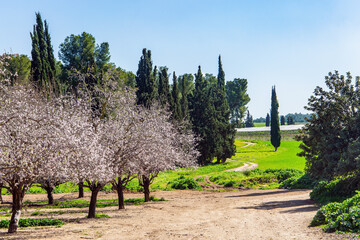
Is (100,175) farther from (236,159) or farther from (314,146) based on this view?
(236,159)

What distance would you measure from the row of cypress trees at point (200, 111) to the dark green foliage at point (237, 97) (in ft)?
192

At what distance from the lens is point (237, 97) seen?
132125 millimetres

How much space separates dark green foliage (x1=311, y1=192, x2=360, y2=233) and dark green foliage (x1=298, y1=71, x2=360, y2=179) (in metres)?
7.93

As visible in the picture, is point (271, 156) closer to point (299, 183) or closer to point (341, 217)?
point (299, 183)

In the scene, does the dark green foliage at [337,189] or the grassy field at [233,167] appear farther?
the grassy field at [233,167]

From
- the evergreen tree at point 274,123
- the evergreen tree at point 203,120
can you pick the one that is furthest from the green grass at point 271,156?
the evergreen tree at point 203,120

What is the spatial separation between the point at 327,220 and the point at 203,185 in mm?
28665

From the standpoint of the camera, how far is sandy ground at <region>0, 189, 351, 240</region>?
15992 mm

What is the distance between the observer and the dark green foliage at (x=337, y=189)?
2406 cm

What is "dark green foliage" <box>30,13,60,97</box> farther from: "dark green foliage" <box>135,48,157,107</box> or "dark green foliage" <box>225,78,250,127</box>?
"dark green foliage" <box>225,78,250,127</box>

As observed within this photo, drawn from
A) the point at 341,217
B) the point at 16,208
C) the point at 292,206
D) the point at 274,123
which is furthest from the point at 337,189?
the point at 274,123

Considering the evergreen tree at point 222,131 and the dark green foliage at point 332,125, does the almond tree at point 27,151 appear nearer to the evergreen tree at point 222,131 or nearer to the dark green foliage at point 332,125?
the dark green foliage at point 332,125

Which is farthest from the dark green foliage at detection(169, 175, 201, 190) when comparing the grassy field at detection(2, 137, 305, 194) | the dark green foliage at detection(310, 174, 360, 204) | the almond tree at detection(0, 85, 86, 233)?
the almond tree at detection(0, 85, 86, 233)

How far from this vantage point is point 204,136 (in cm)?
6550
